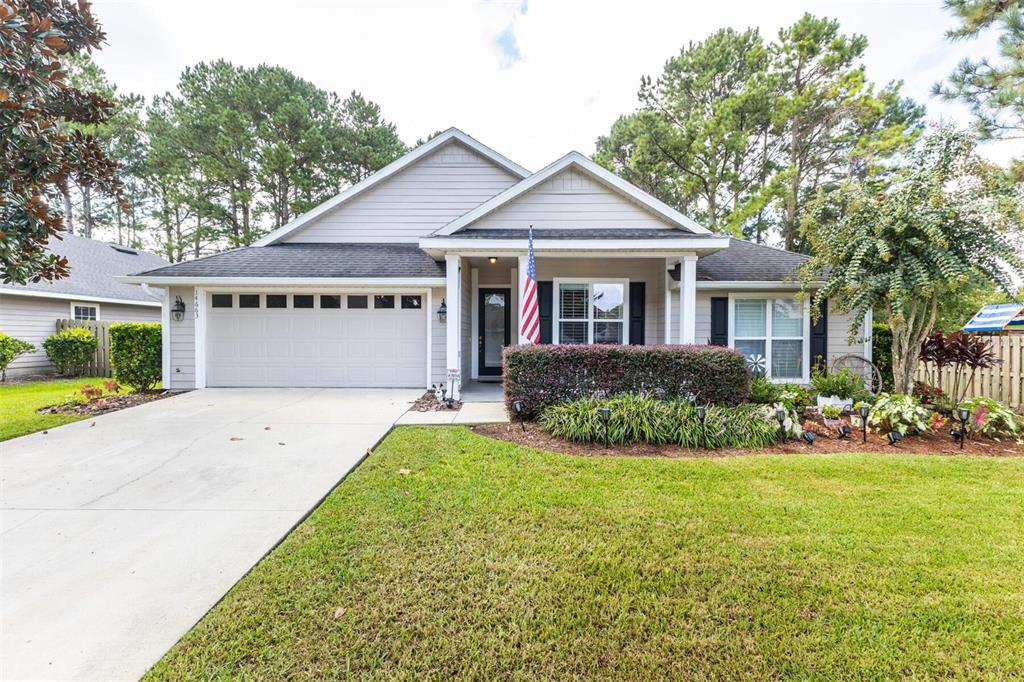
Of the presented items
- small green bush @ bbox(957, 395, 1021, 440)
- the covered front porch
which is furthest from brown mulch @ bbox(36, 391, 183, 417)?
small green bush @ bbox(957, 395, 1021, 440)

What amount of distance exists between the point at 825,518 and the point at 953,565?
689mm

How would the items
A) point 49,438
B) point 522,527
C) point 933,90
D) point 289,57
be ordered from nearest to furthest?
1. point 522,527
2. point 49,438
3. point 933,90
4. point 289,57

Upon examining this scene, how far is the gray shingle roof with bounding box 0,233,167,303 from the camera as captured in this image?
1234 cm

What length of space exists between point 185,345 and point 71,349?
5852mm

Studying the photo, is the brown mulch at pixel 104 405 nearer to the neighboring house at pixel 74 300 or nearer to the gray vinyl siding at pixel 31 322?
the neighboring house at pixel 74 300

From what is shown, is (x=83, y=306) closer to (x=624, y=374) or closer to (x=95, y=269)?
(x=95, y=269)

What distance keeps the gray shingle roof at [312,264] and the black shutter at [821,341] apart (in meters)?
8.16

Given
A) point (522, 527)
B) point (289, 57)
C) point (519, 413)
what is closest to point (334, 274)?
point (519, 413)

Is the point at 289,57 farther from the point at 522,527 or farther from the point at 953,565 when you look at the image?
the point at 953,565

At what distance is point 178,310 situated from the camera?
341 inches

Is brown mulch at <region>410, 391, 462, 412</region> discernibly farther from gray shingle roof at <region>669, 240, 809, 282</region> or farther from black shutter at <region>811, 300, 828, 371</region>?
black shutter at <region>811, 300, 828, 371</region>

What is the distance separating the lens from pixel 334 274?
28.0 ft

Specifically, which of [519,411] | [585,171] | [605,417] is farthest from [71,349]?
[605,417]

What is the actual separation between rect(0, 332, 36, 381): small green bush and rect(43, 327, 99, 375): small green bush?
0.56 metres
